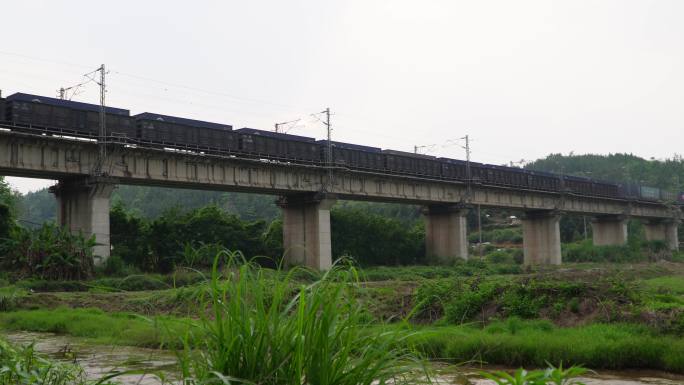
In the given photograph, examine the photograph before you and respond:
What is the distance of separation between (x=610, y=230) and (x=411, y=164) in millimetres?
46669

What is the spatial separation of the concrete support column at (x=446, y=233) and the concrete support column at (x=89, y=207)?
36281mm

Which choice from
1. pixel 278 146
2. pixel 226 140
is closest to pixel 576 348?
pixel 226 140

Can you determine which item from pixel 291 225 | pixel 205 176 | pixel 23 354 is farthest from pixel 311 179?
pixel 23 354

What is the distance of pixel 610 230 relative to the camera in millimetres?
95062

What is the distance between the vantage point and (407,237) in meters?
76.2

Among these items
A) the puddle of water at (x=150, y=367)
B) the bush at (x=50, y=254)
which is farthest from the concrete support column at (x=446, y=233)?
the puddle of water at (x=150, y=367)

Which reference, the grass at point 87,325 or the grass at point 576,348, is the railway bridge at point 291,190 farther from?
the grass at point 87,325

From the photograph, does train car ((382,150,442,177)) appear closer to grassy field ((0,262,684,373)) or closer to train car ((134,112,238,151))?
train car ((134,112,238,151))

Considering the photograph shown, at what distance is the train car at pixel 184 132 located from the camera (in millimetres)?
42375

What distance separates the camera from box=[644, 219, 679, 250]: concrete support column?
345ft

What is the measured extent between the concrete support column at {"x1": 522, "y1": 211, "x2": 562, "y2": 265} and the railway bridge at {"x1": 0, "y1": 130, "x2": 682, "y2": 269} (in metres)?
0.12

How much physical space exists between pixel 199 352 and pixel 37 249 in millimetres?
36108

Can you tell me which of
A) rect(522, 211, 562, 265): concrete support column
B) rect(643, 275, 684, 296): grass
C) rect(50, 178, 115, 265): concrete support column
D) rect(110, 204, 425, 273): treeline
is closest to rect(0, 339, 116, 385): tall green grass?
rect(643, 275, 684, 296): grass

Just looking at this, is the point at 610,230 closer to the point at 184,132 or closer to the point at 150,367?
the point at 184,132
